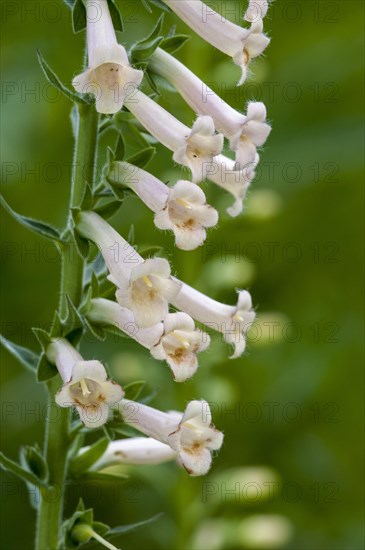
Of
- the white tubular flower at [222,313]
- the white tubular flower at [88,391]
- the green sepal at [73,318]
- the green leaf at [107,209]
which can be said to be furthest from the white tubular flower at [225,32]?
the white tubular flower at [88,391]

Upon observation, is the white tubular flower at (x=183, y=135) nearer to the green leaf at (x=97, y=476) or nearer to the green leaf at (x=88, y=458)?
the green leaf at (x=88, y=458)

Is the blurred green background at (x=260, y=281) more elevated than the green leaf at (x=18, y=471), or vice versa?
the blurred green background at (x=260, y=281)

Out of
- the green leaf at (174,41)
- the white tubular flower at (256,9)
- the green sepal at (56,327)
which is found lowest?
the green sepal at (56,327)

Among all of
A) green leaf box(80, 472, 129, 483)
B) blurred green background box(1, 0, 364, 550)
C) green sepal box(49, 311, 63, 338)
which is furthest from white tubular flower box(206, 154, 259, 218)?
blurred green background box(1, 0, 364, 550)

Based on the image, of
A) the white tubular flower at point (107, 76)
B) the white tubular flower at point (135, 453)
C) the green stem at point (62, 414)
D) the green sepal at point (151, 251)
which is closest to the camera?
the white tubular flower at point (107, 76)

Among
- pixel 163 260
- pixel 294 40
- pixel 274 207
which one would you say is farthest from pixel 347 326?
pixel 163 260

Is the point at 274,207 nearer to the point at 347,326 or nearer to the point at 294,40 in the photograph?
the point at 347,326

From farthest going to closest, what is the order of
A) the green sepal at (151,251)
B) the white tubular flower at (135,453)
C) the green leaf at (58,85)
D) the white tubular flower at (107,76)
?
1. the white tubular flower at (135,453)
2. the green sepal at (151,251)
3. the green leaf at (58,85)
4. the white tubular flower at (107,76)
